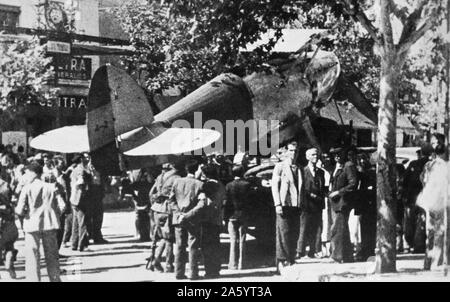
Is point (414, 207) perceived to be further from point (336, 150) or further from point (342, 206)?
point (336, 150)

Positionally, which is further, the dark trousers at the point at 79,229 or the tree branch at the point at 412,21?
the dark trousers at the point at 79,229

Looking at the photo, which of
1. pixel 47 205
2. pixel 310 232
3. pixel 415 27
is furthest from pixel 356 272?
pixel 47 205

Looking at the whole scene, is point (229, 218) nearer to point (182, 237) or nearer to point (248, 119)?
point (182, 237)

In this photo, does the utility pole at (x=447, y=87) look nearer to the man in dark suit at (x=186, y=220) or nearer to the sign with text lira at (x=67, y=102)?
the man in dark suit at (x=186, y=220)

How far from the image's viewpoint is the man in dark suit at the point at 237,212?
1205 cm

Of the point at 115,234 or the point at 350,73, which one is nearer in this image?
the point at 350,73

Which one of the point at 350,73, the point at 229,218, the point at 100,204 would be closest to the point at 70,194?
the point at 100,204

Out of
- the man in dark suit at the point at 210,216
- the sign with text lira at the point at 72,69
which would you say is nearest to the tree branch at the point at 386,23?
the man in dark suit at the point at 210,216

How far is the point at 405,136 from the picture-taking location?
13656mm

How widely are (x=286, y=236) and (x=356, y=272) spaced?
1.36 metres

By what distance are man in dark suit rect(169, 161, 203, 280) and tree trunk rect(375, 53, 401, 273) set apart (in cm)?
273

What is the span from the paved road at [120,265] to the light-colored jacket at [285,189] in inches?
46.3

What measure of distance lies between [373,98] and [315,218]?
3.62 metres

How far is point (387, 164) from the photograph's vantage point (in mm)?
10250
